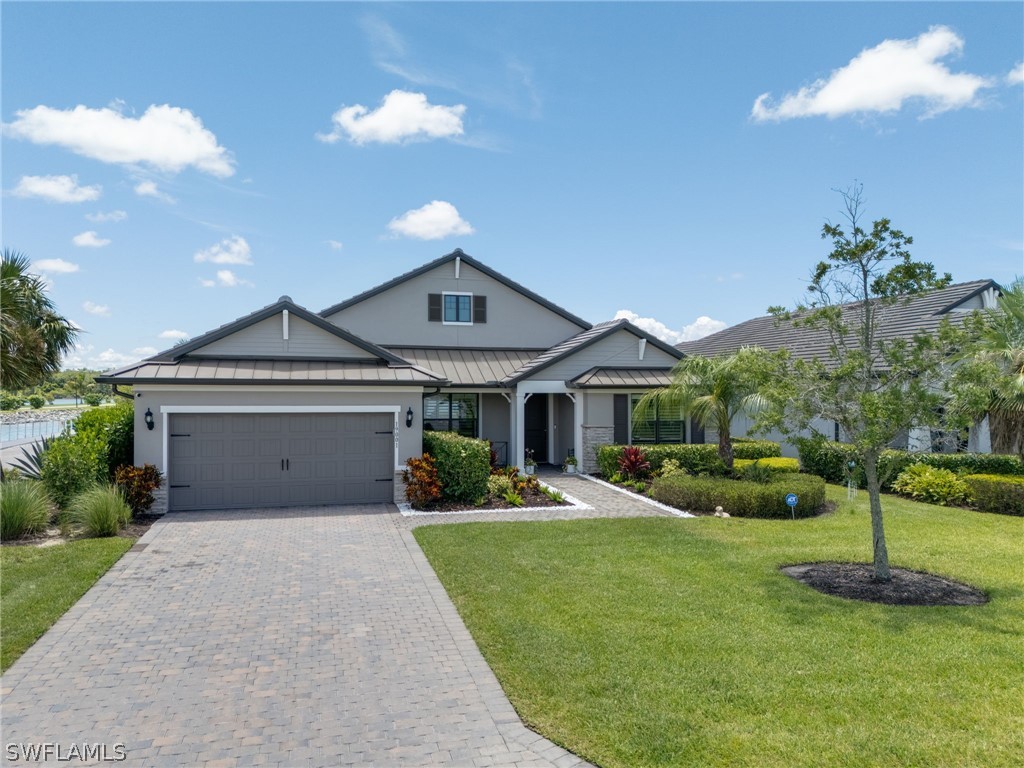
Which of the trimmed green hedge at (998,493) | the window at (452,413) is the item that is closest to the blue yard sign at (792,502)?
the trimmed green hedge at (998,493)

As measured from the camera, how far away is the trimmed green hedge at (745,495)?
14055mm

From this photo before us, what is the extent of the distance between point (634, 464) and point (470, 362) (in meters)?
7.34

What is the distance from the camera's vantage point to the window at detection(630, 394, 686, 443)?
20422mm

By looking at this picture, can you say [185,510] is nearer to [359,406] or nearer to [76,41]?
[359,406]

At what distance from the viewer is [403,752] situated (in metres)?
4.83

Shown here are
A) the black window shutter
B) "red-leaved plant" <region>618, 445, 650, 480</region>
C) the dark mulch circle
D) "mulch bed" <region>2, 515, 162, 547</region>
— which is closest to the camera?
the dark mulch circle

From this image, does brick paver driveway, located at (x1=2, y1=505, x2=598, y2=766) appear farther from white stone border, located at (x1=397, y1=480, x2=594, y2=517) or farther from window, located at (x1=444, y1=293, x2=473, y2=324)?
window, located at (x1=444, y1=293, x2=473, y2=324)

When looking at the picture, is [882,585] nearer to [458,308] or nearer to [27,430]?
[458,308]

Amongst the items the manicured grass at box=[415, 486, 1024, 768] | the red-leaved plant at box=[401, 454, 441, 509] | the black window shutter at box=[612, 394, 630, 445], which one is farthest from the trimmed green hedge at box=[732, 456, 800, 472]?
the red-leaved plant at box=[401, 454, 441, 509]

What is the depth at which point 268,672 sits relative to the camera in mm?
6246

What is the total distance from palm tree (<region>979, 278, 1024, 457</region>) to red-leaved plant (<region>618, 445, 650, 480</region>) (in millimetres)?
8445

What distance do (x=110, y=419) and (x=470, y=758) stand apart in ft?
46.9

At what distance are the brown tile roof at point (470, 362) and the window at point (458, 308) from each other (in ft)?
3.92

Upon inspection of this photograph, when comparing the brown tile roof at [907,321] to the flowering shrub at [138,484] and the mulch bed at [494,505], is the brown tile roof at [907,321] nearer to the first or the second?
the mulch bed at [494,505]
